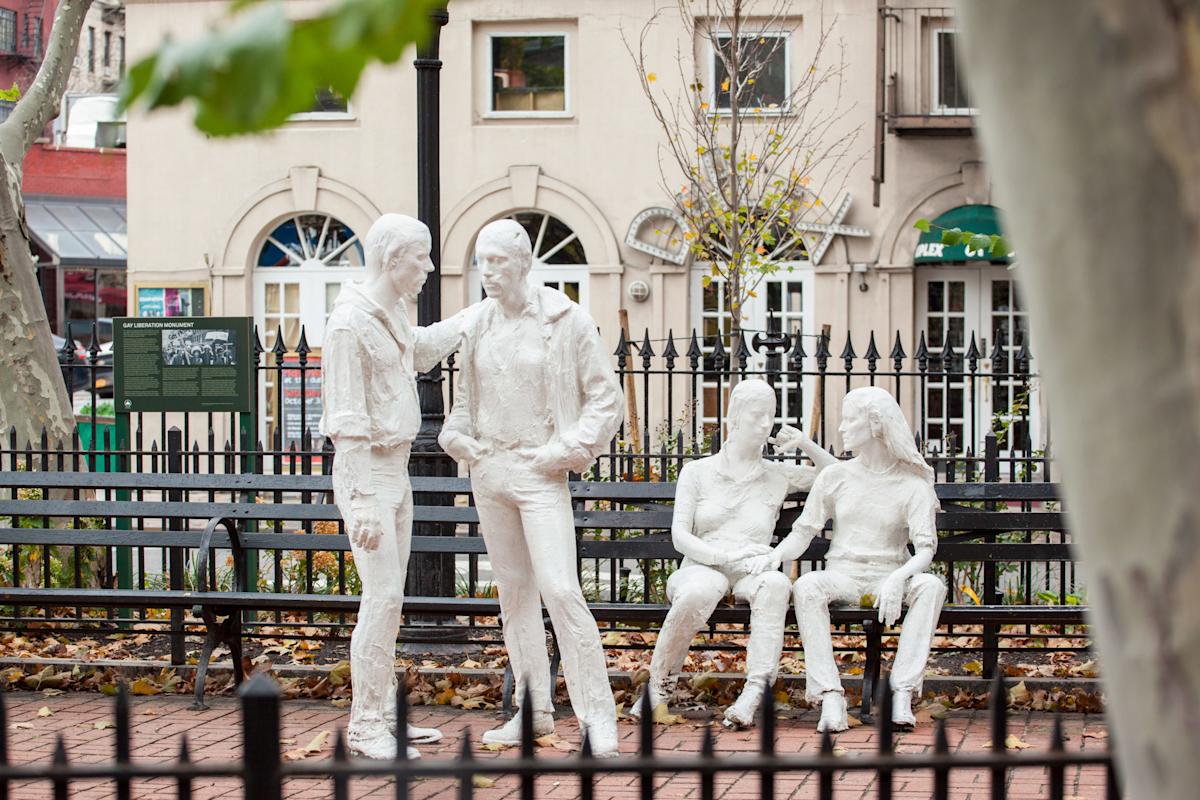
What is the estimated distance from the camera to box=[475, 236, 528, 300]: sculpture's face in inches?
250

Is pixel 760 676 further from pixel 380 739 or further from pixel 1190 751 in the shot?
pixel 1190 751

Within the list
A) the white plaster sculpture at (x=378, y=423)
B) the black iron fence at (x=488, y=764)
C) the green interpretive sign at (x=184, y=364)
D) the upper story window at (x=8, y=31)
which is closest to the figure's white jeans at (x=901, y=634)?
the white plaster sculpture at (x=378, y=423)

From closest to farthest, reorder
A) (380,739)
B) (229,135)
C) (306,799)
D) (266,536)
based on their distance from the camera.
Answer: (229,135), (306,799), (380,739), (266,536)

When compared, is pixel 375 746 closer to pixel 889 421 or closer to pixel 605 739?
pixel 605 739

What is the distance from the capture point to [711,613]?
7.09 m

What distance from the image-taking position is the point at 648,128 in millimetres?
21641

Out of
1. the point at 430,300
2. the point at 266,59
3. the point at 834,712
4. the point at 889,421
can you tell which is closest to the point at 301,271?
the point at 430,300

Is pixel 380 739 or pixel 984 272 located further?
pixel 984 272

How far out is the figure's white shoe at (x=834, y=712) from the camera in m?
6.78

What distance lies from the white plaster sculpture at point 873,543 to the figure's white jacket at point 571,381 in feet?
3.77

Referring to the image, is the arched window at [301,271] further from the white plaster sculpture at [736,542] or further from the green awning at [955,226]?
the white plaster sculpture at [736,542]

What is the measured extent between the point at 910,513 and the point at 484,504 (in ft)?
5.93

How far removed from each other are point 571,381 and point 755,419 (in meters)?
1.12

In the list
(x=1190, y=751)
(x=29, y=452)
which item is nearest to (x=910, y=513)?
(x=29, y=452)
